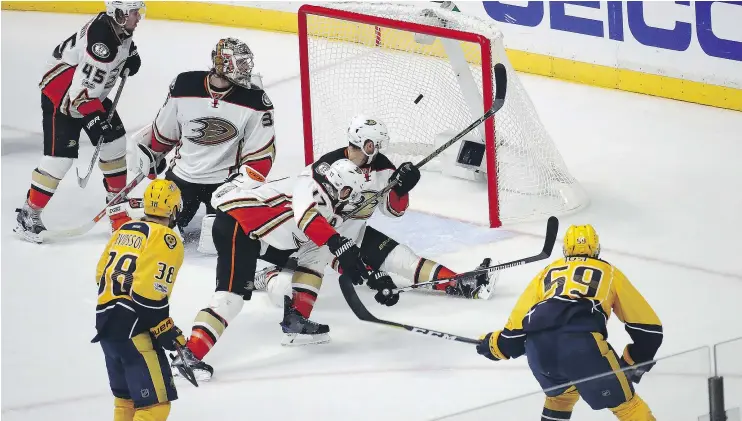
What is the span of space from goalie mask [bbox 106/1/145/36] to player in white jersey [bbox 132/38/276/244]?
323mm

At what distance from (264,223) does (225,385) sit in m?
0.57

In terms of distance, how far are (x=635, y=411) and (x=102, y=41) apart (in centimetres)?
288

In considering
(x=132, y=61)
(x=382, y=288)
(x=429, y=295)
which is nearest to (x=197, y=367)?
(x=382, y=288)

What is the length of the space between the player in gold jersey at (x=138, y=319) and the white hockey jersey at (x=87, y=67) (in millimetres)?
1796

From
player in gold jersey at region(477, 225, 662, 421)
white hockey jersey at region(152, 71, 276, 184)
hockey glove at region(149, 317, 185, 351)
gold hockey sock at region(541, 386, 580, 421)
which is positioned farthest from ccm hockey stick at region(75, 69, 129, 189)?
gold hockey sock at region(541, 386, 580, 421)

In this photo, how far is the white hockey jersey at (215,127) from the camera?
224 inches

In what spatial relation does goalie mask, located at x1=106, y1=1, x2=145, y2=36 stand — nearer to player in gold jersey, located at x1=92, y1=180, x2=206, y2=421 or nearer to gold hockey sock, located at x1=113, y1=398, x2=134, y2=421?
player in gold jersey, located at x1=92, y1=180, x2=206, y2=421

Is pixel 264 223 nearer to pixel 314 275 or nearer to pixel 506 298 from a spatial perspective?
pixel 314 275

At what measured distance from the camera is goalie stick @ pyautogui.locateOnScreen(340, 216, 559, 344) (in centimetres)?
479

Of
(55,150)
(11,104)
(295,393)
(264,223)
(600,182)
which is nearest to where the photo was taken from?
(295,393)

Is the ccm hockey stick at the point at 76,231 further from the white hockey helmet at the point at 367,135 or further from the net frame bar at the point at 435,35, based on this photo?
the white hockey helmet at the point at 367,135

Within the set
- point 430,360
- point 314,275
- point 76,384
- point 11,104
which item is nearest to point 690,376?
point 430,360

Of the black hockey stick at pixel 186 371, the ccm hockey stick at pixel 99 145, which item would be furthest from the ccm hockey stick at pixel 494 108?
the ccm hockey stick at pixel 99 145

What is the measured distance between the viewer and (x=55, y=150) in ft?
19.9
